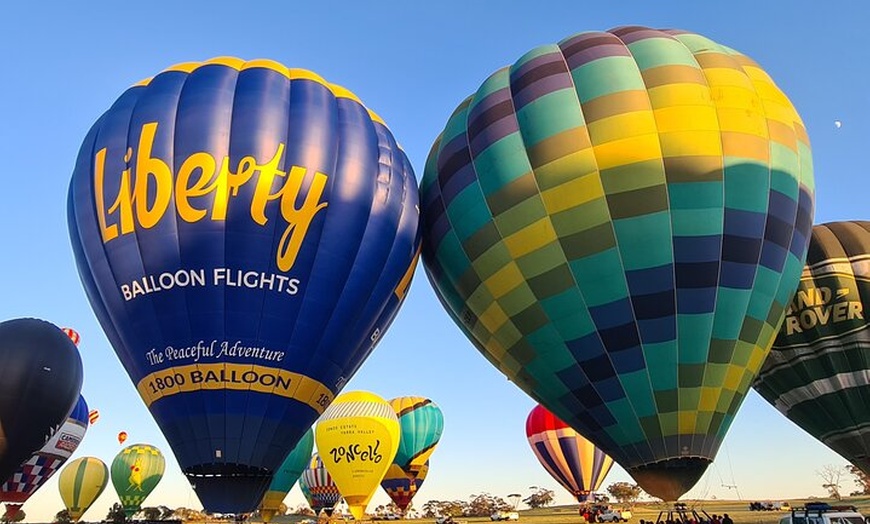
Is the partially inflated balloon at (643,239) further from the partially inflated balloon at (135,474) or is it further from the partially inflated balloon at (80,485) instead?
the partially inflated balloon at (80,485)

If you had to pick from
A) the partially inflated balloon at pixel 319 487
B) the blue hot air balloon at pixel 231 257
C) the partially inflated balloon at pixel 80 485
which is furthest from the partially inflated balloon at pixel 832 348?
the partially inflated balloon at pixel 80 485

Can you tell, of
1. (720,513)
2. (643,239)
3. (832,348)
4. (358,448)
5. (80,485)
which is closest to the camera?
(643,239)

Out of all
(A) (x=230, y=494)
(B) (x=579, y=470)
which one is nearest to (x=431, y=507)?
(B) (x=579, y=470)

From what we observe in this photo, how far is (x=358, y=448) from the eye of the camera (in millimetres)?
27531

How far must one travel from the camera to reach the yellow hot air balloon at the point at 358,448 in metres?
27.4

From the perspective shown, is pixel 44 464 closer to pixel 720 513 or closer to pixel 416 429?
pixel 416 429

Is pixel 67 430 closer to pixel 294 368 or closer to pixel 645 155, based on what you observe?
pixel 294 368

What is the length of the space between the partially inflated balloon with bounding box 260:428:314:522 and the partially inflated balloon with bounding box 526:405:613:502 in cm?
1142

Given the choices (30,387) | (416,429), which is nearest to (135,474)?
(416,429)

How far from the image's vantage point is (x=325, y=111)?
12953 mm

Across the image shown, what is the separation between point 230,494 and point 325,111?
7.19 m

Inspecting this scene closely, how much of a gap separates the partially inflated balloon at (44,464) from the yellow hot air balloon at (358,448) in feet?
33.9

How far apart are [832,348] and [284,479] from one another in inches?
1014

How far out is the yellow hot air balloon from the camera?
1080 inches
